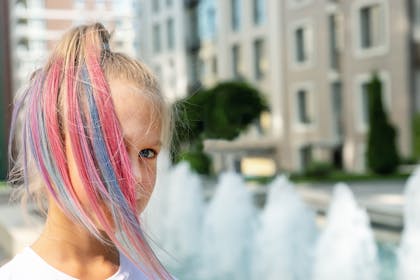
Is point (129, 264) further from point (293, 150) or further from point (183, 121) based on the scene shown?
point (293, 150)

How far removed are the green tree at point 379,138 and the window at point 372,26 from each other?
1788mm

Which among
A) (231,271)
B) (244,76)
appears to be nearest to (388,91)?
(244,76)

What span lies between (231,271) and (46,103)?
223 inches

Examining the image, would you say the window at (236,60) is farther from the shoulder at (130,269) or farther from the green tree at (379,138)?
the shoulder at (130,269)

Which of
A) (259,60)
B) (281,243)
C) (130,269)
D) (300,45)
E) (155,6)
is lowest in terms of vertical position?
(281,243)

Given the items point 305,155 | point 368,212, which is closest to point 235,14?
point 305,155

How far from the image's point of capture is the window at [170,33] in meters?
33.8

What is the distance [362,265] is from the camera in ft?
18.4

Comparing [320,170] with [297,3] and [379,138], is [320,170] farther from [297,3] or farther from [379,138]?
[297,3]

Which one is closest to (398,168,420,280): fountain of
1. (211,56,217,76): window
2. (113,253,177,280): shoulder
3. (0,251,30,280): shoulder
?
(113,253,177,280): shoulder

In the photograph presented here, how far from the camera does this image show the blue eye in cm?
70

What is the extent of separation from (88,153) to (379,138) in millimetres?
18132

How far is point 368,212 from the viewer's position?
872 centimetres

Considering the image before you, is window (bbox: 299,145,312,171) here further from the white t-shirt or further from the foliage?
the white t-shirt
